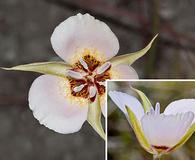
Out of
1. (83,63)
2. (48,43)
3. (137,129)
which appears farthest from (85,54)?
(48,43)

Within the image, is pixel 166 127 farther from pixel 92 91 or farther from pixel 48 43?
pixel 48 43

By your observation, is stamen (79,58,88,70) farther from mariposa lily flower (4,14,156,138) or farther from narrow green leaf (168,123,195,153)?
narrow green leaf (168,123,195,153)

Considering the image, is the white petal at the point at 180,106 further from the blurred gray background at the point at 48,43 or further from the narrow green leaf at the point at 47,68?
the blurred gray background at the point at 48,43

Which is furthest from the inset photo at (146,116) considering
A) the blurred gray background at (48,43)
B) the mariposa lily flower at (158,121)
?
the blurred gray background at (48,43)

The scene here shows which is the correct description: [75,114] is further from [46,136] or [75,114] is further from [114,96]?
[46,136]

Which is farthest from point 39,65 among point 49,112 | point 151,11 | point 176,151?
point 151,11

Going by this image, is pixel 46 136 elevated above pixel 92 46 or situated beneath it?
situated beneath

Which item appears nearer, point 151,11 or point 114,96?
point 114,96
